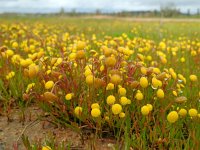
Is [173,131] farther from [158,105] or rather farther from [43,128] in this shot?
[43,128]

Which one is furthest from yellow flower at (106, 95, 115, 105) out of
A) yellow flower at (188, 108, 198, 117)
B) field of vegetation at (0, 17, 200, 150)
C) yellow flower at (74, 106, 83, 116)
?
yellow flower at (188, 108, 198, 117)

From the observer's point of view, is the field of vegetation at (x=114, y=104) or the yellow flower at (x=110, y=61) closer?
the field of vegetation at (x=114, y=104)

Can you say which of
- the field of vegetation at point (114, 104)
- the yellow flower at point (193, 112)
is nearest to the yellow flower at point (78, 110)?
the field of vegetation at point (114, 104)

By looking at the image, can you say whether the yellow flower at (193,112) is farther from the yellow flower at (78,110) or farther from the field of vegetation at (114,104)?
the yellow flower at (78,110)

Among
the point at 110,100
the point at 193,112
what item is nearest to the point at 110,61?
the point at 110,100

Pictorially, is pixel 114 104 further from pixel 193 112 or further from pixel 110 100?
pixel 193 112

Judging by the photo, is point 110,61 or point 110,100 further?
point 110,61

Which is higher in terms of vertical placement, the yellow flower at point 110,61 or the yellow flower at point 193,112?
the yellow flower at point 110,61

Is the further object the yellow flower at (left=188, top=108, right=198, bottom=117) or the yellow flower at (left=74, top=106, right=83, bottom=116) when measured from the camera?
the yellow flower at (left=74, top=106, right=83, bottom=116)

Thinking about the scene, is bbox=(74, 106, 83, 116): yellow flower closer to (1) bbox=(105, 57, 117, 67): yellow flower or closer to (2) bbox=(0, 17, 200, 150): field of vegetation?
(2) bbox=(0, 17, 200, 150): field of vegetation

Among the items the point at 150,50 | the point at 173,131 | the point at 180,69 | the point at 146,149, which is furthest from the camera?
the point at 150,50

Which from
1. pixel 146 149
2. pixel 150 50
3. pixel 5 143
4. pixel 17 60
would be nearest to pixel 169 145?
pixel 146 149
